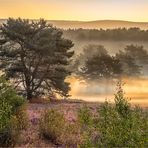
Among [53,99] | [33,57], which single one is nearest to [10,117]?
[33,57]

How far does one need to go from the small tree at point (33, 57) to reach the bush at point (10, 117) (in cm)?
2993

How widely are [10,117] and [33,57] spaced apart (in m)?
36.0

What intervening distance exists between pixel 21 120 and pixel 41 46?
31904 mm

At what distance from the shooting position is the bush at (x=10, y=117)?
2184 centimetres

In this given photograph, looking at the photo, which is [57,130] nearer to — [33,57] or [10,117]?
[10,117]

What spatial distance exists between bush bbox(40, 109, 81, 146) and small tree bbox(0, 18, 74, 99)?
32503 mm

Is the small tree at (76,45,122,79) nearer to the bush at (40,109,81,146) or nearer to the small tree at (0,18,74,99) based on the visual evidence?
the small tree at (0,18,74,99)

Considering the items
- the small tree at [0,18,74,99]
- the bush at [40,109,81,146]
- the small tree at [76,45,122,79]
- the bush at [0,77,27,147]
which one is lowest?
the small tree at [76,45,122,79]

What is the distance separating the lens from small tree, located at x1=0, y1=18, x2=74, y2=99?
57812mm

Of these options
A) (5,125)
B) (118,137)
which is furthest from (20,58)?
(118,137)

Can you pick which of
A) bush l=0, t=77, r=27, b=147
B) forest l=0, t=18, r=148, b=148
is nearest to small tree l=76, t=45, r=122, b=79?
forest l=0, t=18, r=148, b=148

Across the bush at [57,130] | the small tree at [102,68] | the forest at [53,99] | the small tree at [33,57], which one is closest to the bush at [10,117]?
the forest at [53,99]

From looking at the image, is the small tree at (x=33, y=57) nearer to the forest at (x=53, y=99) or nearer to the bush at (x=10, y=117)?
the forest at (x=53, y=99)

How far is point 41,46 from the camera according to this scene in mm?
57844
